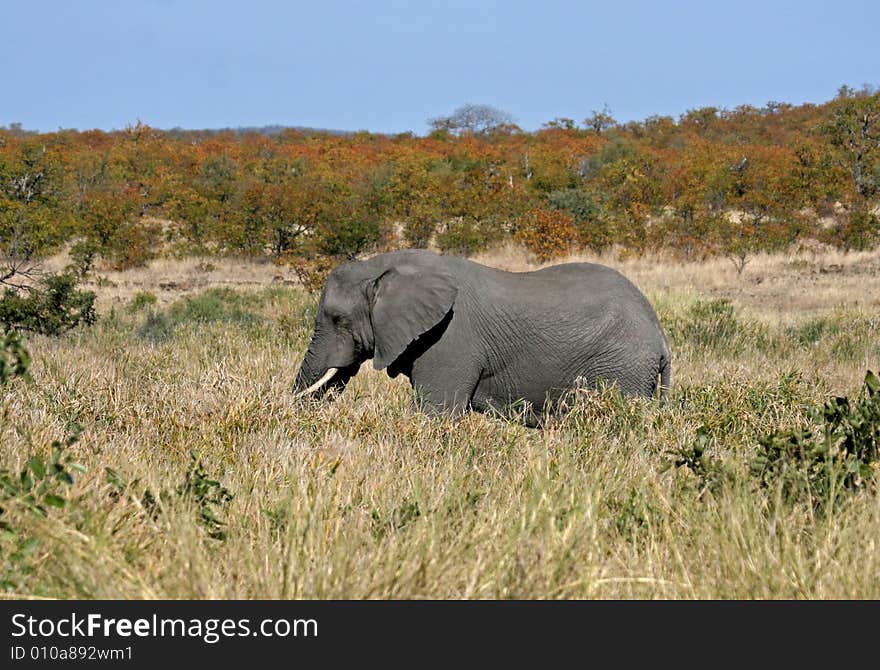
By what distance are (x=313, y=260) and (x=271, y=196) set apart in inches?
309

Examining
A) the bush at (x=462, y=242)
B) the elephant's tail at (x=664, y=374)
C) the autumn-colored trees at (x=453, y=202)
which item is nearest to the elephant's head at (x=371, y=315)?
the elephant's tail at (x=664, y=374)

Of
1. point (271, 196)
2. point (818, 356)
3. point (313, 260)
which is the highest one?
point (271, 196)

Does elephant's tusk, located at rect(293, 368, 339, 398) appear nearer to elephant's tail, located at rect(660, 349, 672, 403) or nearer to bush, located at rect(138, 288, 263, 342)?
elephant's tail, located at rect(660, 349, 672, 403)

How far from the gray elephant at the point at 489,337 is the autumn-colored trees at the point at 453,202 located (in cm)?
629

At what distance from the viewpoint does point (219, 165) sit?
→ 124 ft

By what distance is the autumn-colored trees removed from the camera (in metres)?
20.0

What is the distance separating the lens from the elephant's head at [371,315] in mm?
6328

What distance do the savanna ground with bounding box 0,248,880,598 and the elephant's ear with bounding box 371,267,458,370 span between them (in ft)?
1.29

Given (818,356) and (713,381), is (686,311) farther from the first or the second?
(713,381)

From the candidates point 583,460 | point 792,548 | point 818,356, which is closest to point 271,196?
point 818,356

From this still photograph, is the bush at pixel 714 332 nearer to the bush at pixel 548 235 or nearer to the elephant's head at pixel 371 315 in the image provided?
the elephant's head at pixel 371 315

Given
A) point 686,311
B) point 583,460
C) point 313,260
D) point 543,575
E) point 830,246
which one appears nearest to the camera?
point 543,575

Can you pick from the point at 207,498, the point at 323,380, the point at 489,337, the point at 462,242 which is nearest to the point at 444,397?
the point at 489,337
